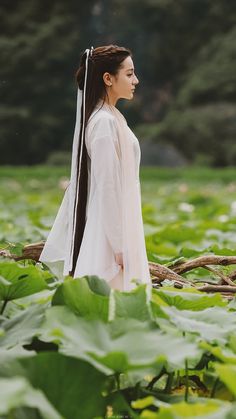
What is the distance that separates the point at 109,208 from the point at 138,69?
22.4 m

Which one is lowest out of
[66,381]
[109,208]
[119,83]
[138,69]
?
[66,381]

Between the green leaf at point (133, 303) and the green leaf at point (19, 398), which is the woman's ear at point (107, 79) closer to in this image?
the green leaf at point (133, 303)

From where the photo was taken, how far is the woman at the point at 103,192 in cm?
212

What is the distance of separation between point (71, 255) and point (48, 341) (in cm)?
73

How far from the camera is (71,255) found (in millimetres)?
2166

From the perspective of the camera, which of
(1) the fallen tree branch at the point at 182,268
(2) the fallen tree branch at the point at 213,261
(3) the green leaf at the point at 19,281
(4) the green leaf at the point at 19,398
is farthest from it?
(2) the fallen tree branch at the point at 213,261

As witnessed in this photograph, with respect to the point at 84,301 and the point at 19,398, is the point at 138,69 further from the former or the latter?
the point at 19,398

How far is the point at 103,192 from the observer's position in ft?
7.00

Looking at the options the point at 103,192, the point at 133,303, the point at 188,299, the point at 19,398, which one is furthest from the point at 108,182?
the point at 19,398

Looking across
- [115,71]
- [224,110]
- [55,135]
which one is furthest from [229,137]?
[115,71]

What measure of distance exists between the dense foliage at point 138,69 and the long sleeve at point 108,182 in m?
19.1

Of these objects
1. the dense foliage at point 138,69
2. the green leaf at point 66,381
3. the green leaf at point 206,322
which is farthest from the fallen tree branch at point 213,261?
the dense foliage at point 138,69

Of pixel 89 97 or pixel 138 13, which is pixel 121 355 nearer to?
pixel 89 97

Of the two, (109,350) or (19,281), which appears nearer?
(109,350)
